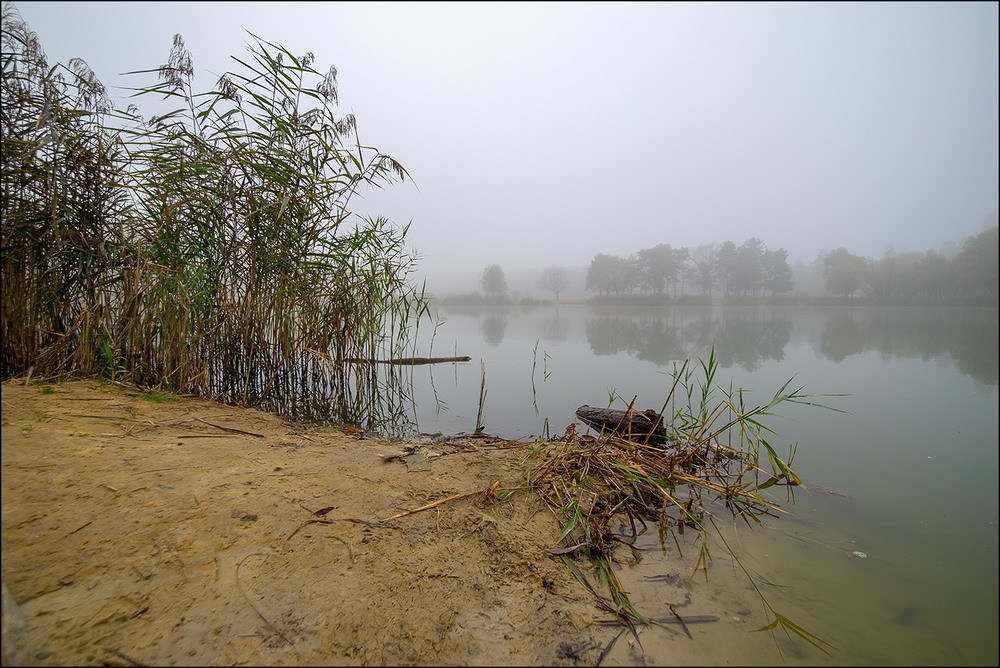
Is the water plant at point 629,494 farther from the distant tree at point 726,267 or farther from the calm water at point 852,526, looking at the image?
the distant tree at point 726,267

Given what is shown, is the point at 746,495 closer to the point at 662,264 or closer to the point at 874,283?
the point at 874,283

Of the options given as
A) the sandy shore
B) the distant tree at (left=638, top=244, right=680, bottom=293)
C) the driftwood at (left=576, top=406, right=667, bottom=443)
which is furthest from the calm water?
the distant tree at (left=638, top=244, right=680, bottom=293)

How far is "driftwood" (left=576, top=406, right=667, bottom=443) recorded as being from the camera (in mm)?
2433

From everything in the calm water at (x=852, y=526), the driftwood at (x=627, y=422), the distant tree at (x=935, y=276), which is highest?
the distant tree at (x=935, y=276)

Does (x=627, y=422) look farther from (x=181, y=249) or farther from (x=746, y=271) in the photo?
(x=746, y=271)

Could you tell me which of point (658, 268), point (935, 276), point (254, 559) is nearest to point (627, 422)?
point (254, 559)

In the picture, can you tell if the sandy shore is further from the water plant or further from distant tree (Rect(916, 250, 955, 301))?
distant tree (Rect(916, 250, 955, 301))

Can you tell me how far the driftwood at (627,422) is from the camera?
95.8 inches

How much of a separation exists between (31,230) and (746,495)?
4.23 meters

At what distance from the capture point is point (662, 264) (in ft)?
103

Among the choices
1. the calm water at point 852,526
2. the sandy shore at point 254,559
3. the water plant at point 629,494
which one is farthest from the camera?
the water plant at point 629,494

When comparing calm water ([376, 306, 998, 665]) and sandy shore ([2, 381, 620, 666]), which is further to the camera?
calm water ([376, 306, 998, 665])

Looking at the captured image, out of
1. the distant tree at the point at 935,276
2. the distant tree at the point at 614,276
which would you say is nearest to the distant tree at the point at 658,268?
the distant tree at the point at 614,276

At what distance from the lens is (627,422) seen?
260 centimetres
